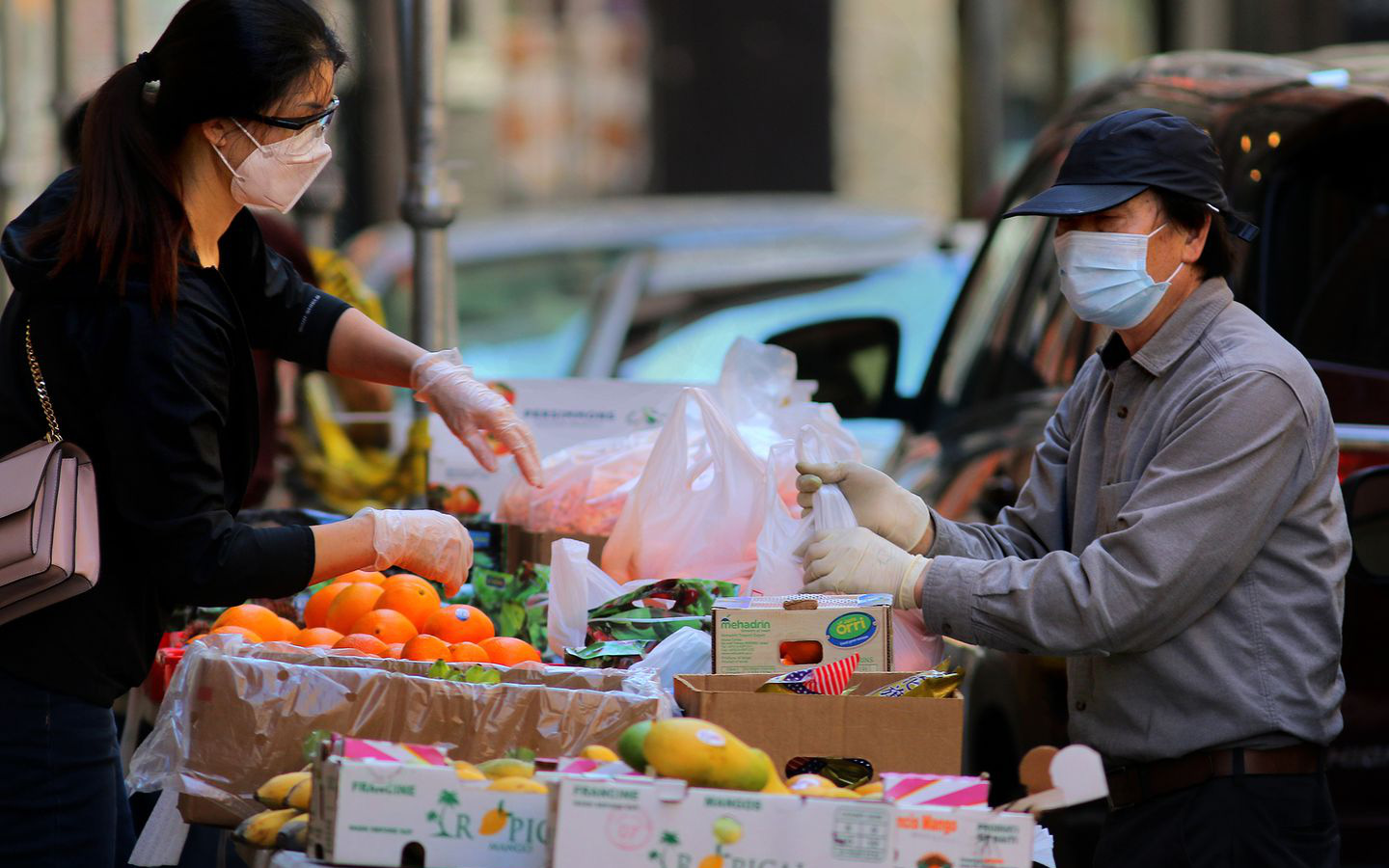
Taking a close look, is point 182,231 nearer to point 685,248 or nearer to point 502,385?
point 502,385

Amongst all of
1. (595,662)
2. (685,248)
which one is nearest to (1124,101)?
(595,662)

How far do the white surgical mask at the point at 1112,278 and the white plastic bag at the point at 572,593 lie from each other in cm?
98

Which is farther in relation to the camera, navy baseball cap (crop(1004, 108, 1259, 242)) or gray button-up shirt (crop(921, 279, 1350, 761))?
navy baseball cap (crop(1004, 108, 1259, 242))

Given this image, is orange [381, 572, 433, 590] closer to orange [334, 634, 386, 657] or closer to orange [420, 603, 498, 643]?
orange [420, 603, 498, 643]

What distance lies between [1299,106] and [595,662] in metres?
2.44

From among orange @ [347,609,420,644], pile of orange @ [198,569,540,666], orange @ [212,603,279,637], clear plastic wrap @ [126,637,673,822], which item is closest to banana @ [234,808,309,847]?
clear plastic wrap @ [126,637,673,822]

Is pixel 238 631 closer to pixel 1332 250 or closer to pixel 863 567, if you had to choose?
pixel 863 567

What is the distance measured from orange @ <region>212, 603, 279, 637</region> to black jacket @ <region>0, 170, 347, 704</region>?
486 millimetres

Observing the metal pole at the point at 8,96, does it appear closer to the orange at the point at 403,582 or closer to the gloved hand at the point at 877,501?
the orange at the point at 403,582

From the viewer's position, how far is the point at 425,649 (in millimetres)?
2996

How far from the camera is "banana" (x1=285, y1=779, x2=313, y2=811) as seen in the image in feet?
8.36

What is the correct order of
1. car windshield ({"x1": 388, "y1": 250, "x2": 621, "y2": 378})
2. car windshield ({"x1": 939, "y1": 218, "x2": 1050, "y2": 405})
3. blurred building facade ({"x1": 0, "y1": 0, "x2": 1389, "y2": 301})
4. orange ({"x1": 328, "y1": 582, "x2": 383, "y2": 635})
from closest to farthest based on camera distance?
1. orange ({"x1": 328, "y1": 582, "x2": 383, "y2": 635})
2. car windshield ({"x1": 939, "y1": 218, "x2": 1050, "y2": 405})
3. car windshield ({"x1": 388, "y1": 250, "x2": 621, "y2": 378})
4. blurred building facade ({"x1": 0, "y1": 0, "x2": 1389, "y2": 301})

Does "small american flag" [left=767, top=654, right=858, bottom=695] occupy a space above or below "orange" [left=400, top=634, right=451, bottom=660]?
above

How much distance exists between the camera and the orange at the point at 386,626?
3.18m
